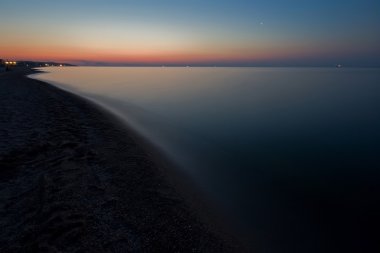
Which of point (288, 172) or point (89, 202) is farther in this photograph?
point (288, 172)

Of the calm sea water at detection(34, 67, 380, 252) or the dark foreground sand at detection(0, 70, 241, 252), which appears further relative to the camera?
the calm sea water at detection(34, 67, 380, 252)

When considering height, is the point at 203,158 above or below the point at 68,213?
below

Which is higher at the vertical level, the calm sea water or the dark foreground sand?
the dark foreground sand

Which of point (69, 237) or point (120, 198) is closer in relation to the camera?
point (69, 237)

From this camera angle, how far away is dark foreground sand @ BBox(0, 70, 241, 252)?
542 cm

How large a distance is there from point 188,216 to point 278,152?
8.52 m

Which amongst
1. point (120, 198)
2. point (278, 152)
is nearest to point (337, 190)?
point (278, 152)

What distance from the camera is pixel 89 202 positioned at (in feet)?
22.4

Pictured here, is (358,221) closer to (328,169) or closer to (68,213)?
(328,169)

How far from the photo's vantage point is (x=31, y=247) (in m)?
5.04

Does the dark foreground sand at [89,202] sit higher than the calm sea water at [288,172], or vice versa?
the dark foreground sand at [89,202]

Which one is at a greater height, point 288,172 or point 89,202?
point 89,202

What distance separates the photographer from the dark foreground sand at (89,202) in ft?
17.8

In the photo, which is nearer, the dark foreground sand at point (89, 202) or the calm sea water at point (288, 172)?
the dark foreground sand at point (89, 202)
